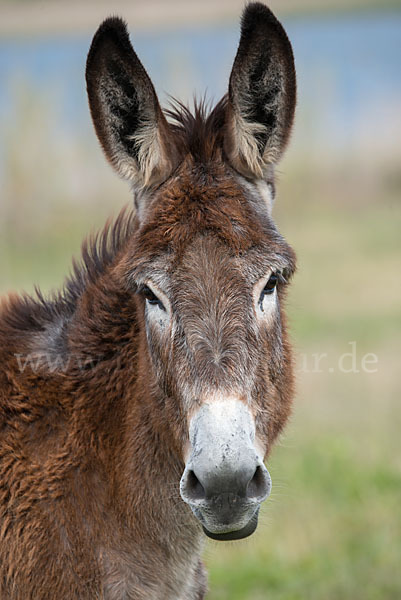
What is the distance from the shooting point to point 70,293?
4164mm

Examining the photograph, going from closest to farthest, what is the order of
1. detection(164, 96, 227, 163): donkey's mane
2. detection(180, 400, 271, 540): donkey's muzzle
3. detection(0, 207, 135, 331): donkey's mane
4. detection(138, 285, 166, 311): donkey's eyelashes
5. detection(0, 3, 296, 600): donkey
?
detection(180, 400, 271, 540): donkey's muzzle
detection(0, 3, 296, 600): donkey
detection(138, 285, 166, 311): donkey's eyelashes
detection(164, 96, 227, 163): donkey's mane
detection(0, 207, 135, 331): donkey's mane

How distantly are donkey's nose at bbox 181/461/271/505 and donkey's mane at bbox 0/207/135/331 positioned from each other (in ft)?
4.97

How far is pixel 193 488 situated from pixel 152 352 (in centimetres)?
78

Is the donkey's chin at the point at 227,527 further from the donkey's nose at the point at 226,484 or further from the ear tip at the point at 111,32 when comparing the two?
the ear tip at the point at 111,32

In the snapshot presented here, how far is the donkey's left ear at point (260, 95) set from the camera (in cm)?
353

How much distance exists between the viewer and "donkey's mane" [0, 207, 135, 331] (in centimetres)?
411

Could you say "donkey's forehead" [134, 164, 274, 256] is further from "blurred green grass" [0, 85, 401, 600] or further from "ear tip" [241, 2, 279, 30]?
"blurred green grass" [0, 85, 401, 600]

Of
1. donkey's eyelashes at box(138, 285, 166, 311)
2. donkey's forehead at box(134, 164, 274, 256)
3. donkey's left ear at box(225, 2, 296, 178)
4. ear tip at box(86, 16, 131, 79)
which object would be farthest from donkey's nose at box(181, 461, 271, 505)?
ear tip at box(86, 16, 131, 79)

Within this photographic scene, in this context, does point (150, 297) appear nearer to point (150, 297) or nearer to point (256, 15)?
point (150, 297)

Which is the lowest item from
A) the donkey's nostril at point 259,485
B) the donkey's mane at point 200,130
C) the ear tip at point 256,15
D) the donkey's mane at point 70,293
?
the donkey's nostril at point 259,485

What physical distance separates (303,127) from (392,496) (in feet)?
90.7

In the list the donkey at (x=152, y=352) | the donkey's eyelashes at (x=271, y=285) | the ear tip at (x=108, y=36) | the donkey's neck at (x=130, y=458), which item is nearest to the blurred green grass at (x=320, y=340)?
the donkey's neck at (x=130, y=458)

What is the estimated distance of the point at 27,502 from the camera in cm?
354

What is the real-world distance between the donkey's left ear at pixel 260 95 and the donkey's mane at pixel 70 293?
89 cm
